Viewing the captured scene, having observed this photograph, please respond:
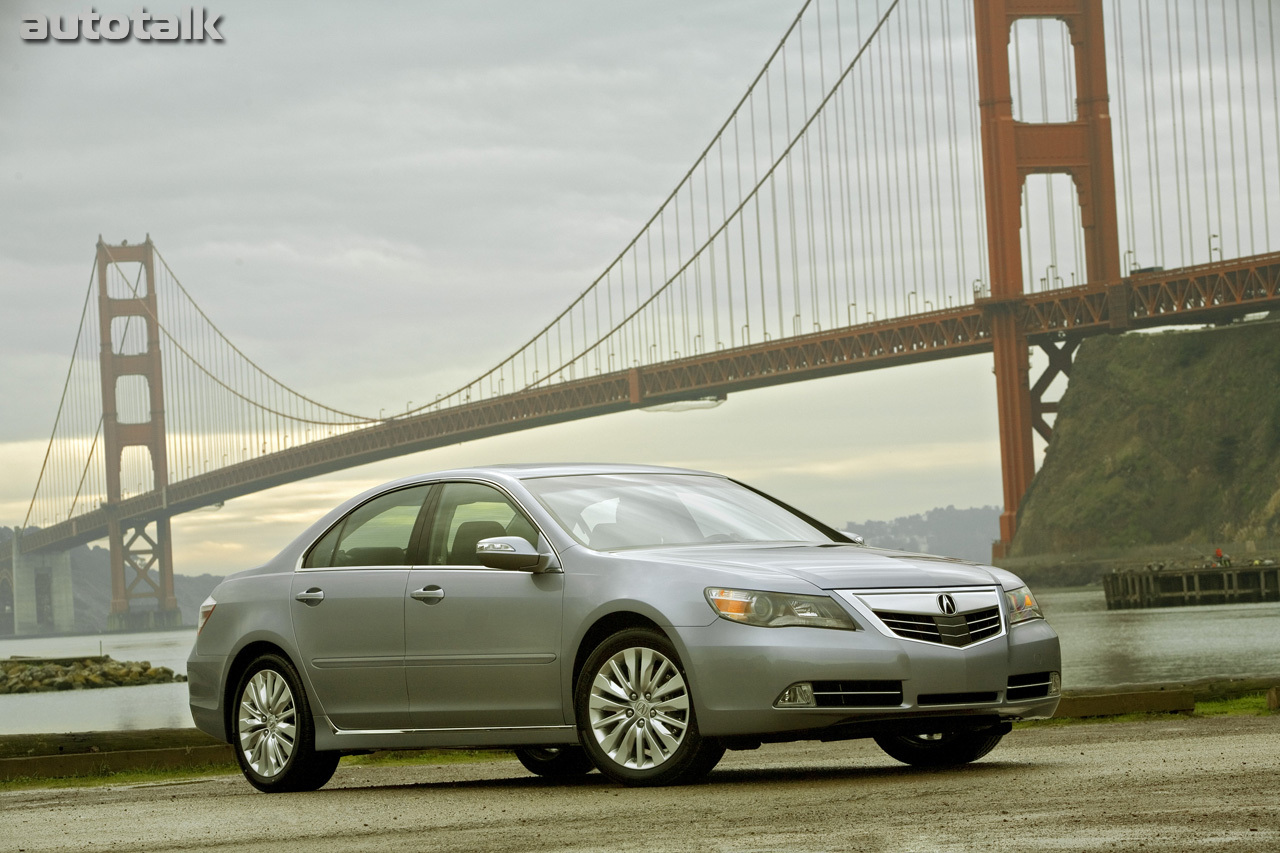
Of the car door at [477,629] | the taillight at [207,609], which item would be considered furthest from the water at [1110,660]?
the car door at [477,629]

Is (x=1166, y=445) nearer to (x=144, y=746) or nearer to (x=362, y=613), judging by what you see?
(x=144, y=746)

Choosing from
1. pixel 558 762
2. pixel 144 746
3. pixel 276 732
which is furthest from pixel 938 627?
pixel 144 746

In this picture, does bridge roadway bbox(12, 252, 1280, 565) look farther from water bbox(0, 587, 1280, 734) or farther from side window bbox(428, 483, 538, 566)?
side window bbox(428, 483, 538, 566)

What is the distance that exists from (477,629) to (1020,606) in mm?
2245

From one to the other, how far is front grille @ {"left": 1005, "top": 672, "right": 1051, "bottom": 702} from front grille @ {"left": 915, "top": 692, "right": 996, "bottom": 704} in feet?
0.36

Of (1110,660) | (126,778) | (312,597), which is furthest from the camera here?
(1110,660)

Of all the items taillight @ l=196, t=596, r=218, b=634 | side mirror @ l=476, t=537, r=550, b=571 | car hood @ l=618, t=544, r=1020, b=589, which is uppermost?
side mirror @ l=476, t=537, r=550, b=571

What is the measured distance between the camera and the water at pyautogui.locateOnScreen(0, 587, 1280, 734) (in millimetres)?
34812

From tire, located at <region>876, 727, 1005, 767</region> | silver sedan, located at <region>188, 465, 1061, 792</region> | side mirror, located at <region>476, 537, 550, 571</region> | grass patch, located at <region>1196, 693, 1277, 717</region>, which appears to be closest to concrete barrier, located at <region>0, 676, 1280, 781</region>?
grass patch, located at <region>1196, 693, 1277, 717</region>

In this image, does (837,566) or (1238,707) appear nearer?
(837,566)

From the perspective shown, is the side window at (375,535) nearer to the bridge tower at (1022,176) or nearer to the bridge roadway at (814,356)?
the bridge roadway at (814,356)

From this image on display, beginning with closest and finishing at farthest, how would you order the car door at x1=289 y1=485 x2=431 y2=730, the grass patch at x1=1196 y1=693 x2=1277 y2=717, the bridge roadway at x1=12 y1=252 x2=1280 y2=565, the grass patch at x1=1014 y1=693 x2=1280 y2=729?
the car door at x1=289 y1=485 x2=431 y2=730, the grass patch at x1=1014 y1=693 x2=1280 y2=729, the grass patch at x1=1196 y1=693 x2=1277 y2=717, the bridge roadway at x1=12 y1=252 x2=1280 y2=565

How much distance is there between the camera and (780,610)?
692 centimetres

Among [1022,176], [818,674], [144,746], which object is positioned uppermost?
[1022,176]
